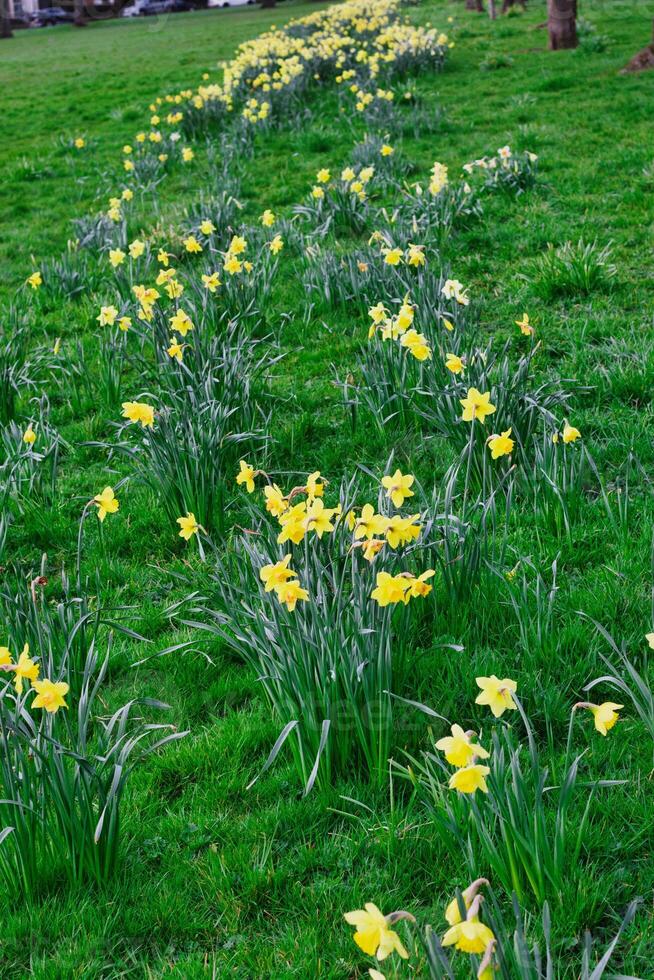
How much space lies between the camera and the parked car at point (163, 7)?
4088cm

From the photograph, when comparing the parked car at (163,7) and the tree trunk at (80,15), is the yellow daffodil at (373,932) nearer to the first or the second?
the tree trunk at (80,15)

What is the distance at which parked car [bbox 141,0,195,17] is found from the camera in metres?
40.9

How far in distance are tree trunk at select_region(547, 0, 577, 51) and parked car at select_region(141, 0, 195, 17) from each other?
109 ft

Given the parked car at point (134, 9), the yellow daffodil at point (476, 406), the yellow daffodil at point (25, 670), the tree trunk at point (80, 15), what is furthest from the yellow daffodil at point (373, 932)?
the parked car at point (134, 9)

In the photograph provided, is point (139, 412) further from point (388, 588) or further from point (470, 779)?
point (470, 779)

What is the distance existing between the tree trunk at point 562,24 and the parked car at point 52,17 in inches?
1449

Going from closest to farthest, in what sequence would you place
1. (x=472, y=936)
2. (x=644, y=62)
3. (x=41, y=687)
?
1. (x=472, y=936)
2. (x=41, y=687)
3. (x=644, y=62)

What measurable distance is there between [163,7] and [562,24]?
3431 centimetres

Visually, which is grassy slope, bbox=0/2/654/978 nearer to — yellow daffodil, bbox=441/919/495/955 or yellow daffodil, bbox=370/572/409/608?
yellow daffodil, bbox=370/572/409/608

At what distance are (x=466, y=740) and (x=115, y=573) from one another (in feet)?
6.11

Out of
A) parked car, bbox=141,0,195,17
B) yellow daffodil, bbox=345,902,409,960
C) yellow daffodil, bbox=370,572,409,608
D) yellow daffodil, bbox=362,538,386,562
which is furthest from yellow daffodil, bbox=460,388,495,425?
parked car, bbox=141,0,195,17

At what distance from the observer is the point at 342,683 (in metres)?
2.16

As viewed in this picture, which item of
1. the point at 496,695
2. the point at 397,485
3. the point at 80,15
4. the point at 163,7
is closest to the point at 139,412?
the point at 397,485

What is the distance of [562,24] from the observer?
12.6m
